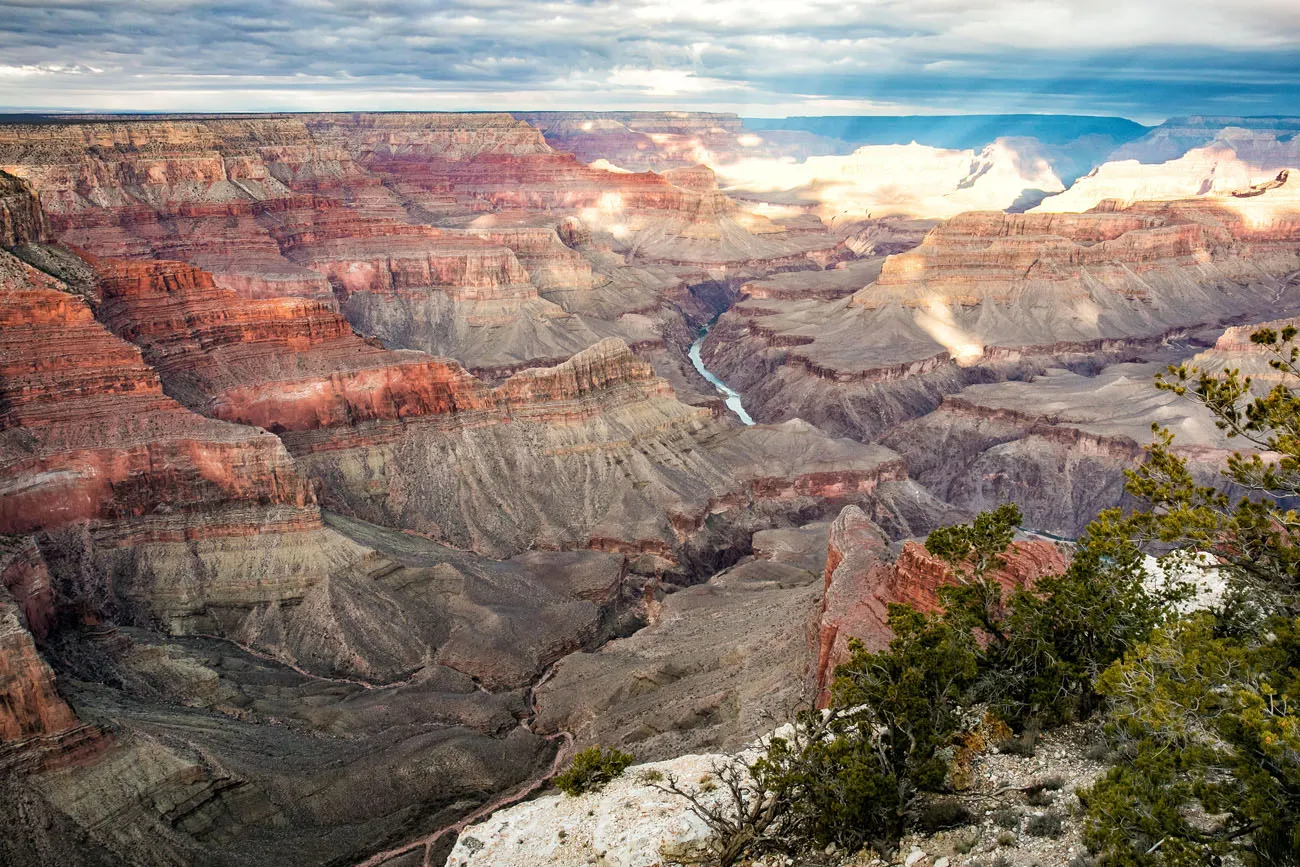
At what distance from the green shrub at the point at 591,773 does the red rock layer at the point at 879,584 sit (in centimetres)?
746

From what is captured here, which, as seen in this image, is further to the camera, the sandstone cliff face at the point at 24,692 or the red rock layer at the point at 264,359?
the red rock layer at the point at 264,359

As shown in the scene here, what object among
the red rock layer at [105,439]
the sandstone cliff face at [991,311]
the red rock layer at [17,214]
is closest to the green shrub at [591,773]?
the red rock layer at [105,439]

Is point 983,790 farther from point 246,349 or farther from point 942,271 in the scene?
point 942,271

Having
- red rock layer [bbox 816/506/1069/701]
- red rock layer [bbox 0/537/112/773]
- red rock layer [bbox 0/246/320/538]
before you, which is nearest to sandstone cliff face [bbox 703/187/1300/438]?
red rock layer [bbox 0/246/320/538]

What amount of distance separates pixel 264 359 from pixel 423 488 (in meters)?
14.2

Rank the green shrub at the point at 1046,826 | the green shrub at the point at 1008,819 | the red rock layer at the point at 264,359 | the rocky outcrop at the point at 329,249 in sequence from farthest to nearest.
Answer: the rocky outcrop at the point at 329,249 < the red rock layer at the point at 264,359 < the green shrub at the point at 1008,819 < the green shrub at the point at 1046,826

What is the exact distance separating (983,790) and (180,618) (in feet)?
145

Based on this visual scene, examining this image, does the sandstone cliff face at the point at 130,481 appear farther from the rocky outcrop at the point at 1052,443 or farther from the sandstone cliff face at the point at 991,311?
the sandstone cliff face at the point at 991,311

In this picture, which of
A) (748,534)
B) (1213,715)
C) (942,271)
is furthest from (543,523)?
(942,271)

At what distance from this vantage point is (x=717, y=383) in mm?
137000

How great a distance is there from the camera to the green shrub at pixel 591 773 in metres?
31.2

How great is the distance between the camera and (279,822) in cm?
3728

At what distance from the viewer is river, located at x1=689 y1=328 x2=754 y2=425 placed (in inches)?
4815

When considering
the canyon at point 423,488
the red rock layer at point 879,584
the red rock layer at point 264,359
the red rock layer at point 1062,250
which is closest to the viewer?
the red rock layer at point 879,584
